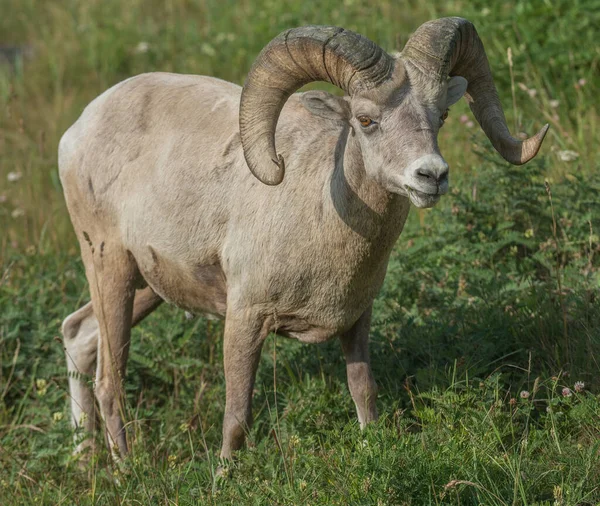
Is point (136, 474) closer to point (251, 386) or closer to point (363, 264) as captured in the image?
point (251, 386)

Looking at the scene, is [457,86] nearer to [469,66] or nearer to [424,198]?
[469,66]

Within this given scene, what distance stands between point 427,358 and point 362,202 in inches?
52.0

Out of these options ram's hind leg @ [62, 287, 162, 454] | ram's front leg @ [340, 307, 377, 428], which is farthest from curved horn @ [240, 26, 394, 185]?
ram's hind leg @ [62, 287, 162, 454]

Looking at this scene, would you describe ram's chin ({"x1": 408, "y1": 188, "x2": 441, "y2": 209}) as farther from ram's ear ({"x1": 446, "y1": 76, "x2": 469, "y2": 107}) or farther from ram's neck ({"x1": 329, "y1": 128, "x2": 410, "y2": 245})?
ram's ear ({"x1": 446, "y1": 76, "x2": 469, "y2": 107})

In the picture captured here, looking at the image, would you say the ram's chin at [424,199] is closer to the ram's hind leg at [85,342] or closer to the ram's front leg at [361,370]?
the ram's front leg at [361,370]

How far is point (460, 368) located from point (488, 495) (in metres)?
1.28

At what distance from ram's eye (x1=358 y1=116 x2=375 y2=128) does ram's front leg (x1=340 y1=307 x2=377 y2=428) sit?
1136 mm

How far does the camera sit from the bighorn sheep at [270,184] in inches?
170

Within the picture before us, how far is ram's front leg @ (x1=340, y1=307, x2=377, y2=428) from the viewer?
5.12 m

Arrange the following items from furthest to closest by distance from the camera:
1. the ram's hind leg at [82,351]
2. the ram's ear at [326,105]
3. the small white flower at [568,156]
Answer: the small white flower at [568,156] < the ram's hind leg at [82,351] < the ram's ear at [326,105]

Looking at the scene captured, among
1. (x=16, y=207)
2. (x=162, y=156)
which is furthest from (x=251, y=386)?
(x=16, y=207)

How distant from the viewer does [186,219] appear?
206 inches

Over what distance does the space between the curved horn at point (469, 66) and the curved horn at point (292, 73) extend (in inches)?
6.9

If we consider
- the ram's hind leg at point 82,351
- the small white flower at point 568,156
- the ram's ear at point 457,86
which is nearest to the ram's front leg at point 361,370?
the ram's ear at point 457,86
